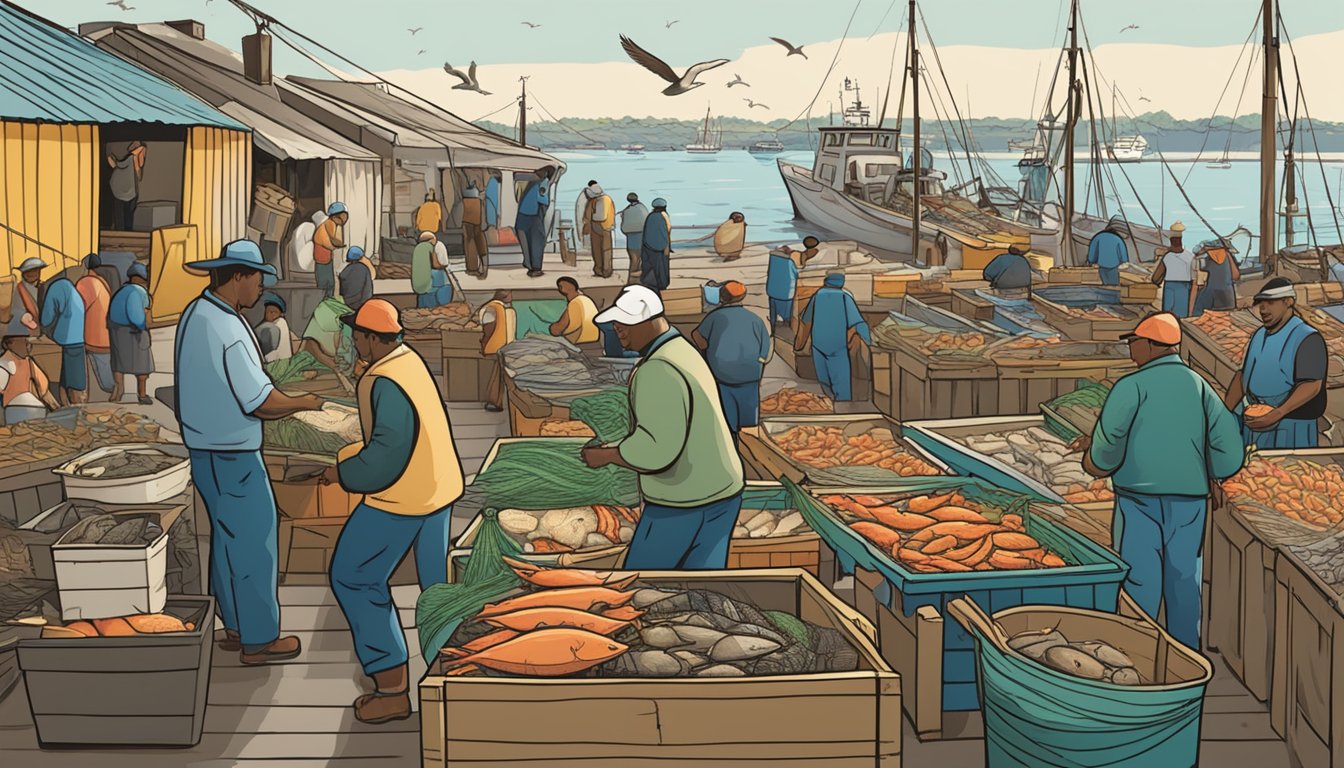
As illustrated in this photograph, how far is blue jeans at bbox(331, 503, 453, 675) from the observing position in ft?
18.7

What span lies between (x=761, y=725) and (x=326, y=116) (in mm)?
23165

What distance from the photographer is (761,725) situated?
4.48 m

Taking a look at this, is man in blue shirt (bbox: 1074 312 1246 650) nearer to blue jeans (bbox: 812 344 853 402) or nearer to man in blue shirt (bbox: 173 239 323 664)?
man in blue shirt (bbox: 173 239 323 664)

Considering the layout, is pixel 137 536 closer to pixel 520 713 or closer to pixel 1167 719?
pixel 520 713

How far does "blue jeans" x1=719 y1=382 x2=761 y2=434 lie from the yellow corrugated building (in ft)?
26.8

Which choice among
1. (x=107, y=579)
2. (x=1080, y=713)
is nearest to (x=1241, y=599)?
(x=1080, y=713)

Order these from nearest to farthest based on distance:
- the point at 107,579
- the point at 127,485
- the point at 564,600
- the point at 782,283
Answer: the point at 564,600 → the point at 107,579 → the point at 127,485 → the point at 782,283

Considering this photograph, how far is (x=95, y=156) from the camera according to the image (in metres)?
16.6

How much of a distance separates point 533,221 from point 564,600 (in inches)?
721

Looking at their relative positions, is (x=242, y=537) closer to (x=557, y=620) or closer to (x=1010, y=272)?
(x=557, y=620)

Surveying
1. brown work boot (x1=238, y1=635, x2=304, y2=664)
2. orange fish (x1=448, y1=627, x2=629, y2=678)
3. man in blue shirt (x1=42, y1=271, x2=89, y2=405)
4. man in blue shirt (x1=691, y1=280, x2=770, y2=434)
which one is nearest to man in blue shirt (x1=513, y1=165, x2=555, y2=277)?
man in blue shirt (x1=42, y1=271, x2=89, y2=405)

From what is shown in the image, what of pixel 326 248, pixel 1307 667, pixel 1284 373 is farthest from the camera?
pixel 326 248

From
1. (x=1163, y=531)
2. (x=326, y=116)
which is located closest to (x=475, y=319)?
(x=1163, y=531)

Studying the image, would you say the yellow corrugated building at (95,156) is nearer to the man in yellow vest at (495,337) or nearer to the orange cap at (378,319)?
the man in yellow vest at (495,337)
